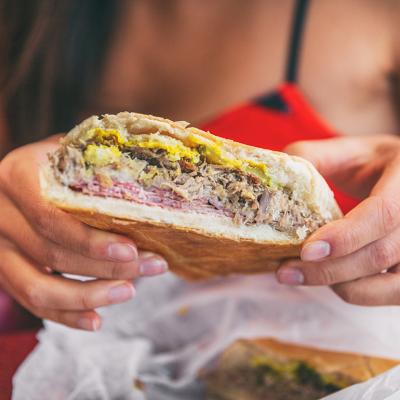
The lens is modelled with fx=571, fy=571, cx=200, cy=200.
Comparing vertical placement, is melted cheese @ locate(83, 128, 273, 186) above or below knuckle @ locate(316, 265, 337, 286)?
above

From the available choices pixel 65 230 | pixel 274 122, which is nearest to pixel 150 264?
pixel 65 230

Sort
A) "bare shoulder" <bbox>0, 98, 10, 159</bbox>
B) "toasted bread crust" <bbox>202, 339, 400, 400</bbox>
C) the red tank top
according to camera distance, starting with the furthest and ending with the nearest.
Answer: "bare shoulder" <bbox>0, 98, 10, 159</bbox>, the red tank top, "toasted bread crust" <bbox>202, 339, 400, 400</bbox>

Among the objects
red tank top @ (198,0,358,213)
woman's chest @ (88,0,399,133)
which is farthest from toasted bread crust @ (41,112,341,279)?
woman's chest @ (88,0,399,133)

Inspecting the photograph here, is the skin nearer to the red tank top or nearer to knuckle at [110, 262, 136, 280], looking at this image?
the red tank top

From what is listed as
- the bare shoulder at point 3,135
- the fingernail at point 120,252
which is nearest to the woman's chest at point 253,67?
the bare shoulder at point 3,135

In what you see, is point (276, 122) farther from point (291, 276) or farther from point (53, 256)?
point (53, 256)
